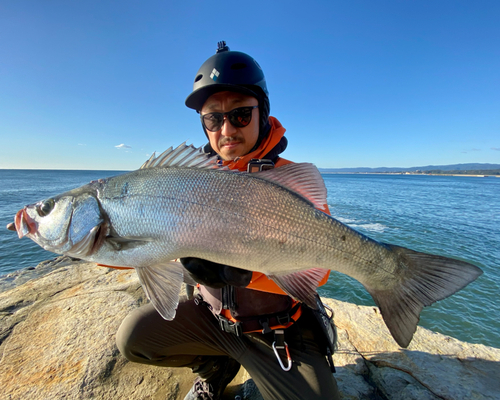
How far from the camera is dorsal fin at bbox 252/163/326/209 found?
6.75 ft

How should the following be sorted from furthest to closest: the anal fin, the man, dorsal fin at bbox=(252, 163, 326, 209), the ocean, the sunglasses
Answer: the ocean
the sunglasses
the man
dorsal fin at bbox=(252, 163, 326, 209)
the anal fin

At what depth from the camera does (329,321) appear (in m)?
2.71

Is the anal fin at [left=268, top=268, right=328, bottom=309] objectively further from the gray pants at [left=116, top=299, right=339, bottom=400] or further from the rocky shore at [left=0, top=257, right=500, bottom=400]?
the rocky shore at [left=0, top=257, right=500, bottom=400]

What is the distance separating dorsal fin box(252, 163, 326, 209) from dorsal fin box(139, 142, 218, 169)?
58 centimetres

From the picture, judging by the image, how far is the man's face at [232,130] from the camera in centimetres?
301

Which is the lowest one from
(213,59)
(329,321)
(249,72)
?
(329,321)

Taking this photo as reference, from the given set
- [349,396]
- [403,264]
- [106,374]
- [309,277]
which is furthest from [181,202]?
[349,396]

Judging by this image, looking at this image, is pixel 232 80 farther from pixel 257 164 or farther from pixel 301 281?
pixel 301 281

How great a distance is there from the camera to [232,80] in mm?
3041

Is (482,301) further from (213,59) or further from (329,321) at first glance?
(213,59)

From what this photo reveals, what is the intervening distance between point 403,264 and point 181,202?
1883 millimetres

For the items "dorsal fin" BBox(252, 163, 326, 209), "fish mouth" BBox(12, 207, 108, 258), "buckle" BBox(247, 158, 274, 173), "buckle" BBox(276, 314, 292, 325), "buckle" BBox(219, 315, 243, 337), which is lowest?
"buckle" BBox(219, 315, 243, 337)

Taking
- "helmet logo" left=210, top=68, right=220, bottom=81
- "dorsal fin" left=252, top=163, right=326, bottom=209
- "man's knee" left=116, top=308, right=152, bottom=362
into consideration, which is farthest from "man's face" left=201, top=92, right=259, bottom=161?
"man's knee" left=116, top=308, right=152, bottom=362

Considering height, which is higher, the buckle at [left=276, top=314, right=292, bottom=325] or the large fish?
the large fish
